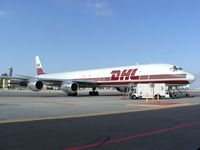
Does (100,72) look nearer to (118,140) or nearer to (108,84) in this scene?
(108,84)

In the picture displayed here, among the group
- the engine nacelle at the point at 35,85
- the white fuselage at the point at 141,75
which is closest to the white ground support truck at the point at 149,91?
the white fuselage at the point at 141,75

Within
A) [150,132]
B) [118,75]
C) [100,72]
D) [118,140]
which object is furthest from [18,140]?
[100,72]

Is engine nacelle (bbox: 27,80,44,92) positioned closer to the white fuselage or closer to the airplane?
the airplane

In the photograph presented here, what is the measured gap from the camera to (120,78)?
41000mm

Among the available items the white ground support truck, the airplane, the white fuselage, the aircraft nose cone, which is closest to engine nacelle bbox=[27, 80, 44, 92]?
the airplane

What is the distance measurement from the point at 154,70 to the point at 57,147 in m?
30.4

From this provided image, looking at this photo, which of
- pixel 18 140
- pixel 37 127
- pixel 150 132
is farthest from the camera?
pixel 37 127

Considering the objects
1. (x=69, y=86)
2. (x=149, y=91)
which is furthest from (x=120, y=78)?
(x=149, y=91)

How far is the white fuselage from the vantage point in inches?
1423

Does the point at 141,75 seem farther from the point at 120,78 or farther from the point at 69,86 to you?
the point at 69,86

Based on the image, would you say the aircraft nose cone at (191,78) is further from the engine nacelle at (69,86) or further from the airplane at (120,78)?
the engine nacelle at (69,86)

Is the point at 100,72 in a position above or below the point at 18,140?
above

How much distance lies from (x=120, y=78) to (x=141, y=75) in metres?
3.35

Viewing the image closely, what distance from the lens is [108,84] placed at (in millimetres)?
42938
